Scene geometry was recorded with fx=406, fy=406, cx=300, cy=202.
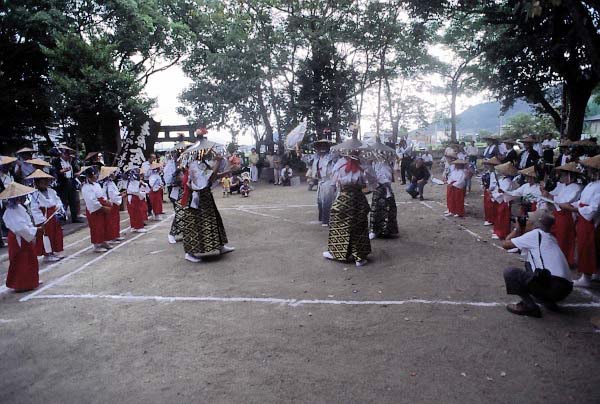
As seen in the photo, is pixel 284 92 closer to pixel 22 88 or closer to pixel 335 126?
pixel 335 126

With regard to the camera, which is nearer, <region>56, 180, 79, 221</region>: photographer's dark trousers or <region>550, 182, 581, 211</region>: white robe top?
Answer: <region>550, 182, 581, 211</region>: white robe top

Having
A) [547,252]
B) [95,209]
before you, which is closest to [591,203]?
[547,252]

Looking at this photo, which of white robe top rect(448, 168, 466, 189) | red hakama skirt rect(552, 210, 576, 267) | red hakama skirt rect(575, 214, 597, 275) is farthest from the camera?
white robe top rect(448, 168, 466, 189)

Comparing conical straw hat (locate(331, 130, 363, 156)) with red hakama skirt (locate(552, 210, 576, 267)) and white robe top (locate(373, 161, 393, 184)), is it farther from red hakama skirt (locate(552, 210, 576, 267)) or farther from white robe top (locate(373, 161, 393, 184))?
red hakama skirt (locate(552, 210, 576, 267))

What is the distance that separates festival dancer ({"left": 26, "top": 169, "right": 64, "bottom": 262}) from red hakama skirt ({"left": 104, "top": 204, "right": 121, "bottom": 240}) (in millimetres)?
1031

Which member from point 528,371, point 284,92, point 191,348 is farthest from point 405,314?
point 284,92

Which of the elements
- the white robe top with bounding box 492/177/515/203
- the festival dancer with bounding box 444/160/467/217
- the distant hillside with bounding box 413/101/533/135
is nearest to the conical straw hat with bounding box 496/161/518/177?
the white robe top with bounding box 492/177/515/203

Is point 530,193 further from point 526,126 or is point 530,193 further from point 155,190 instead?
point 526,126

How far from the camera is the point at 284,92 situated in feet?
79.8

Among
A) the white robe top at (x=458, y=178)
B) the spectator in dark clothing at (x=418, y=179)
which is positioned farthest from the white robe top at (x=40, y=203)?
the spectator in dark clothing at (x=418, y=179)

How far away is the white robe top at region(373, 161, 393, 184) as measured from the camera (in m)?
8.84

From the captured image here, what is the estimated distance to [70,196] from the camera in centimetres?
1173

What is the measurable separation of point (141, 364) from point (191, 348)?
0.52m

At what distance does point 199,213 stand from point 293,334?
362 cm
